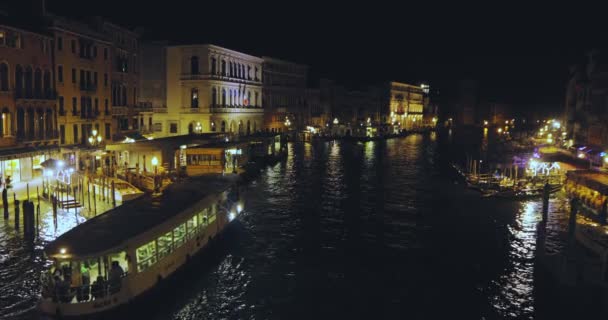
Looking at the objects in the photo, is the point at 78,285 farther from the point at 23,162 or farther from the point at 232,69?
the point at 232,69

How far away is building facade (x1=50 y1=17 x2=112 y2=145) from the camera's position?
41.0 m

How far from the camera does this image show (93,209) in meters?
30.4

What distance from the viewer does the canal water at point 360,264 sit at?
743 inches

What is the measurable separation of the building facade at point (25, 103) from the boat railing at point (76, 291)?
63.9 feet

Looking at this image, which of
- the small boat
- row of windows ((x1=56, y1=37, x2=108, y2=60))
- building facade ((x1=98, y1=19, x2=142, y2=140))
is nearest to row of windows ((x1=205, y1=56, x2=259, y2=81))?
building facade ((x1=98, y1=19, x2=142, y2=140))

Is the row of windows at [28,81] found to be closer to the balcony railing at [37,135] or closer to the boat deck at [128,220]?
the balcony railing at [37,135]

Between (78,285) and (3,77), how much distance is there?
23.5m

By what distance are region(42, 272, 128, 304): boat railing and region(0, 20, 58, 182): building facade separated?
19465mm

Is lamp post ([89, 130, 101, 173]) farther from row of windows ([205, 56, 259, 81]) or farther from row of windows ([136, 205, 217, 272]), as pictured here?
row of windows ([136, 205, 217, 272])

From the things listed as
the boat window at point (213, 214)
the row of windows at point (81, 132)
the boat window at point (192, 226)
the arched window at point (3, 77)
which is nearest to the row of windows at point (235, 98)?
the row of windows at point (81, 132)

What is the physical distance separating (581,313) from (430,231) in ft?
36.5

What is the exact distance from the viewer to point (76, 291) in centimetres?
1622

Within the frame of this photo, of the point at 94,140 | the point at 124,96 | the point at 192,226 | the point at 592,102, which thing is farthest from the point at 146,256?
the point at 592,102

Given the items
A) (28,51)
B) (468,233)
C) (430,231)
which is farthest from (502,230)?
(28,51)
